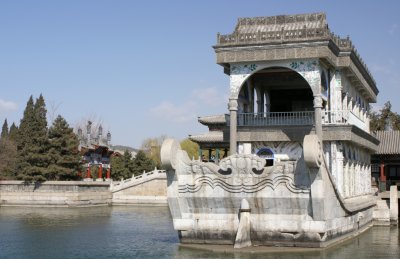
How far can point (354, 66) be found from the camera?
20891mm

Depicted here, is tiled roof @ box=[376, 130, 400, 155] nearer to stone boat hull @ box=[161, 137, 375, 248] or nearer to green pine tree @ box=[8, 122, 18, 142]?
stone boat hull @ box=[161, 137, 375, 248]

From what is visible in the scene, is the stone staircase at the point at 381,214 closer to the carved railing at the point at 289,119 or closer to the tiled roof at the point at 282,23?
the carved railing at the point at 289,119

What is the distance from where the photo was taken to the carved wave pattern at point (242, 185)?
14.9 metres

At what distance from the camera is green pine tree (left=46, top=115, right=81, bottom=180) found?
3597 cm

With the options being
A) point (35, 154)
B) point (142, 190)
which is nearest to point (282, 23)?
point (35, 154)

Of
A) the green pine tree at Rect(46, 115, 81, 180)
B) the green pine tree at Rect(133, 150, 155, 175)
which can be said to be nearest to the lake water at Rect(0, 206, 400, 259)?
the green pine tree at Rect(46, 115, 81, 180)

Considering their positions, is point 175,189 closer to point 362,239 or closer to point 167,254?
point 167,254

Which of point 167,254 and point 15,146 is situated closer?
point 167,254

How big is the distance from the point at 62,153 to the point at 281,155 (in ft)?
71.0

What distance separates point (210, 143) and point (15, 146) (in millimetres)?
16997

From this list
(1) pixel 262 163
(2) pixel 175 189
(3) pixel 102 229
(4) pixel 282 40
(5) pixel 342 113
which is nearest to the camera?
(1) pixel 262 163

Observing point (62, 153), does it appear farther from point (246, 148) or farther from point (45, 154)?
point (246, 148)

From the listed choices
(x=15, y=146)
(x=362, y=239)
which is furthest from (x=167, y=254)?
(x=15, y=146)

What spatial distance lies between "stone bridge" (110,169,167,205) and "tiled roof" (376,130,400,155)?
15.4 metres
